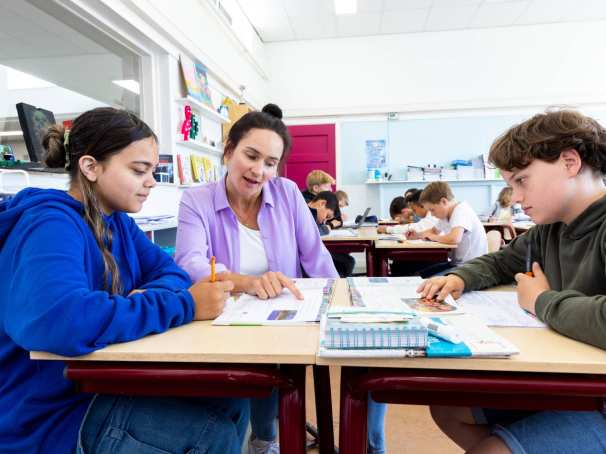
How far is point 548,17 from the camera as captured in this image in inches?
208

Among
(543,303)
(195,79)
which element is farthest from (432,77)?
(543,303)

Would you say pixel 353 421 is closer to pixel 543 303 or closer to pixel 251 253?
pixel 543 303

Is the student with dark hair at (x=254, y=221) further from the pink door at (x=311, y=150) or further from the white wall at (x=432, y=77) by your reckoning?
the white wall at (x=432, y=77)

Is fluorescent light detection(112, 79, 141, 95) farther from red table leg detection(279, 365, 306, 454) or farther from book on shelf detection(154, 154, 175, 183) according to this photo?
red table leg detection(279, 365, 306, 454)

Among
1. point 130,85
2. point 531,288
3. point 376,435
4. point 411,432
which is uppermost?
point 130,85

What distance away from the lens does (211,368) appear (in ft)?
2.30

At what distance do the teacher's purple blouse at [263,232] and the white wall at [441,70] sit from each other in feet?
15.1

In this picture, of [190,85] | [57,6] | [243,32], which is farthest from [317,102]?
[57,6]

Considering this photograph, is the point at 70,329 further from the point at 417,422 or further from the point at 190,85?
the point at 190,85

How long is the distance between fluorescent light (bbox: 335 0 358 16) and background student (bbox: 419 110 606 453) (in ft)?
14.5

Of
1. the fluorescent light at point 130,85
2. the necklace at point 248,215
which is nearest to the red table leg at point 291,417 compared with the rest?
the necklace at point 248,215

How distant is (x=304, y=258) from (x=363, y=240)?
1.56 meters

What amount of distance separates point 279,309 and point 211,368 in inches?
10.1

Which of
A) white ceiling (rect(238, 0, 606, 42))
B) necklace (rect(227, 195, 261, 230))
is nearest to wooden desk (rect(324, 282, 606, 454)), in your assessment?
necklace (rect(227, 195, 261, 230))
